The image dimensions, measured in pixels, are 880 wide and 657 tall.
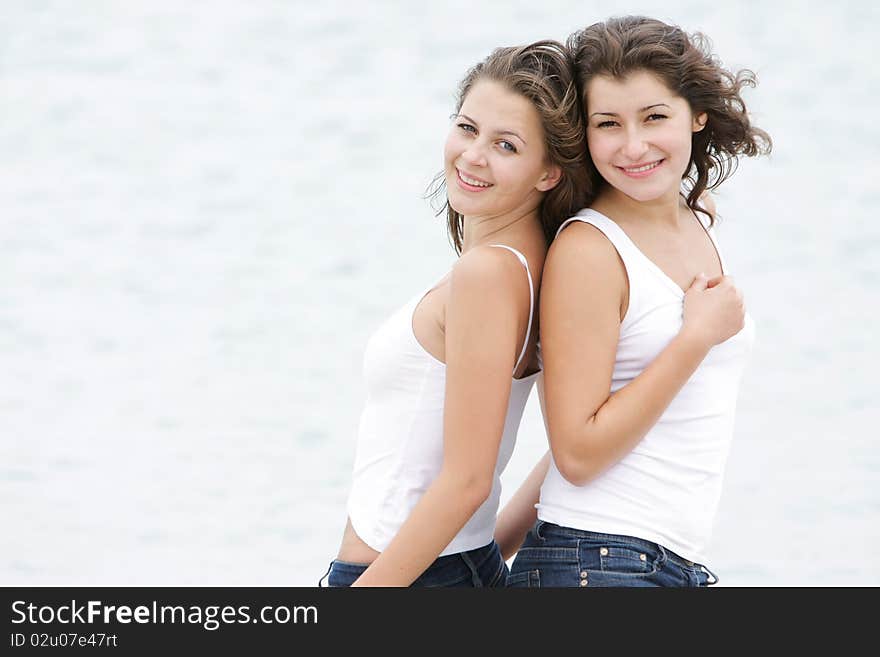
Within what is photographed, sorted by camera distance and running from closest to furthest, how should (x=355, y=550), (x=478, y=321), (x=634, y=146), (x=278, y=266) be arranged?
(x=478, y=321)
(x=634, y=146)
(x=355, y=550)
(x=278, y=266)

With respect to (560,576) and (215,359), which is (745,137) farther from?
(215,359)

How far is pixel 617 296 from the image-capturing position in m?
2.05

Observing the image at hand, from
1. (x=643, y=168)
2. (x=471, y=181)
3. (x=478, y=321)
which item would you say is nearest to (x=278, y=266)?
(x=471, y=181)

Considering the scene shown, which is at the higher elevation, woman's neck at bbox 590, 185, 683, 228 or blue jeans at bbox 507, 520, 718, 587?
woman's neck at bbox 590, 185, 683, 228

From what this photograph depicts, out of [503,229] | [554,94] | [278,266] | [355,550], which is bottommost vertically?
[355,550]

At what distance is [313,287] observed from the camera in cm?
1009

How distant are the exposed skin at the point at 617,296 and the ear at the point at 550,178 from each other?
0.24ft

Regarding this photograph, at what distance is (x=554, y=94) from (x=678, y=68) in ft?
0.71

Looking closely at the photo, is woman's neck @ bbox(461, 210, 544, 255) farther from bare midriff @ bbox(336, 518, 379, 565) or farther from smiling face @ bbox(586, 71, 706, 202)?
bare midriff @ bbox(336, 518, 379, 565)

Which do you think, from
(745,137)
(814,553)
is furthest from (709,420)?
(814,553)

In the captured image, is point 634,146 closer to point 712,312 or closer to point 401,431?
point 712,312

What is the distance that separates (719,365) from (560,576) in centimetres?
46

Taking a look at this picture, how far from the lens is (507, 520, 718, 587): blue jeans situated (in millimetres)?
2039

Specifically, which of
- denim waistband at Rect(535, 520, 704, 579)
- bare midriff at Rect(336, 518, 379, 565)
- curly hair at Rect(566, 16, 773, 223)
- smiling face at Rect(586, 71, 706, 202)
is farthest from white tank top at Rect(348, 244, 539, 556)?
curly hair at Rect(566, 16, 773, 223)
